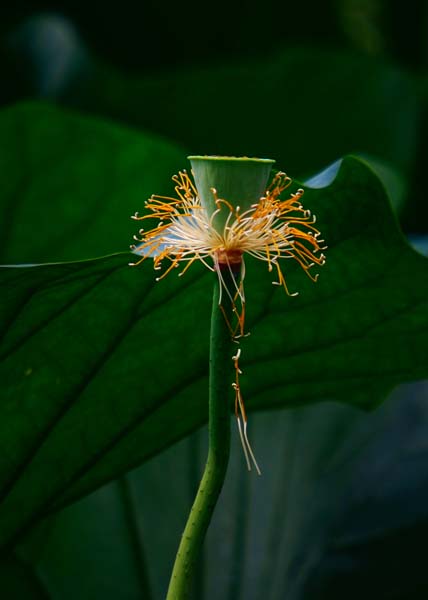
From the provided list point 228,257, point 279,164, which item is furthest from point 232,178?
point 279,164

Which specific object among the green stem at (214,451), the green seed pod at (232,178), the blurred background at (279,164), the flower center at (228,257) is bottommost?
the blurred background at (279,164)

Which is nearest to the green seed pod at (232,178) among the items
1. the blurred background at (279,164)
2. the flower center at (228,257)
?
the flower center at (228,257)

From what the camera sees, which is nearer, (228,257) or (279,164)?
(228,257)

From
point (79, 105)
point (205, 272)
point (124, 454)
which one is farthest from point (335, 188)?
point (79, 105)

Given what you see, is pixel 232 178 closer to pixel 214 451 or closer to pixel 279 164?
pixel 214 451

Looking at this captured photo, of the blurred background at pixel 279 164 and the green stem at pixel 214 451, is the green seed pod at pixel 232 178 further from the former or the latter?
the blurred background at pixel 279 164

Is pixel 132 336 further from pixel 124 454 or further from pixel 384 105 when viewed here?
pixel 384 105
